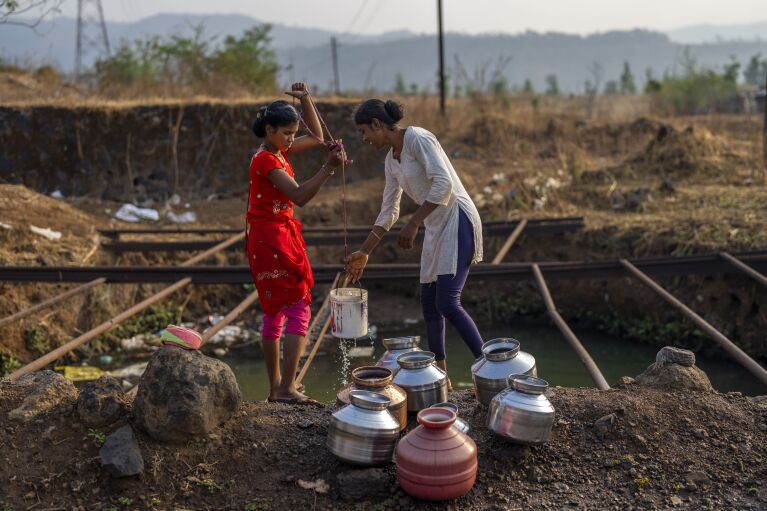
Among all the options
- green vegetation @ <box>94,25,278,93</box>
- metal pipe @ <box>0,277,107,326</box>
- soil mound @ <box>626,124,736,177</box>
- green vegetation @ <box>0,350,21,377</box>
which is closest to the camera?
metal pipe @ <box>0,277,107,326</box>

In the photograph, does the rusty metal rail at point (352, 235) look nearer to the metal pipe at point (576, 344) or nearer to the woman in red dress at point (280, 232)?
the metal pipe at point (576, 344)

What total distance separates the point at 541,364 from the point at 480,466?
15.0 feet

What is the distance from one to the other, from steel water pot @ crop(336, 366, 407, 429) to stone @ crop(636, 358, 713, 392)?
1408mm

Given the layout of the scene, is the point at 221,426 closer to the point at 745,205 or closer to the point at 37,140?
the point at 745,205

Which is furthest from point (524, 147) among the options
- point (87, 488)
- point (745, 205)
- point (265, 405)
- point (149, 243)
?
Result: point (87, 488)

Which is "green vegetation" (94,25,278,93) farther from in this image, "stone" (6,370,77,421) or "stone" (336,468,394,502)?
"stone" (336,468,394,502)

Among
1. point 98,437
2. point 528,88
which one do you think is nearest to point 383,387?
point 98,437

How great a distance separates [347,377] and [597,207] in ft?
16.4

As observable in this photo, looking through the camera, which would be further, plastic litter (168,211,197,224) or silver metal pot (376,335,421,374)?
plastic litter (168,211,197,224)

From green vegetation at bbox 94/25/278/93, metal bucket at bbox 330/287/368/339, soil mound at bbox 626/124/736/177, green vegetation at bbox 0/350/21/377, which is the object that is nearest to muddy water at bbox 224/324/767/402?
green vegetation at bbox 0/350/21/377

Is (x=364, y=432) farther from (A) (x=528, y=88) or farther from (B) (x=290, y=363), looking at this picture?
(A) (x=528, y=88)

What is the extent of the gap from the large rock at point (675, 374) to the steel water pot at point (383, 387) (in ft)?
4.64

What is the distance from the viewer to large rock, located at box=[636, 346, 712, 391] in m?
4.07

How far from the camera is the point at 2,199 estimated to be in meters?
9.32
